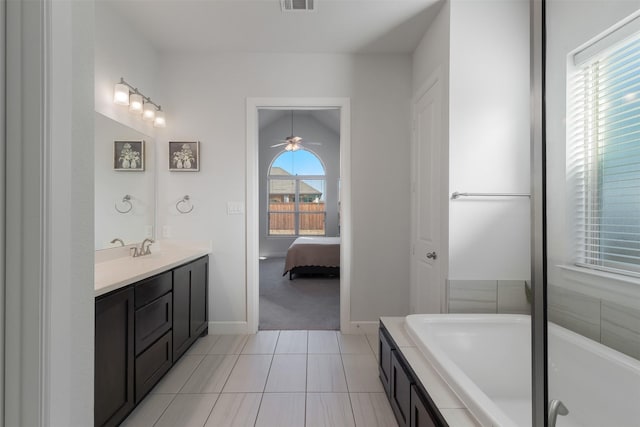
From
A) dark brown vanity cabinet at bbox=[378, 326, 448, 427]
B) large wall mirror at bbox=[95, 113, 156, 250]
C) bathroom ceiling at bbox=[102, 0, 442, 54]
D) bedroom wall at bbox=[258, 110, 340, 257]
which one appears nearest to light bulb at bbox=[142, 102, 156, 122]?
large wall mirror at bbox=[95, 113, 156, 250]

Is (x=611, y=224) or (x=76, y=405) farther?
(x=76, y=405)

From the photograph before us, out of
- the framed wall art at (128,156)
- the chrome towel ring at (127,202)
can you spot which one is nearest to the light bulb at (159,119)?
the framed wall art at (128,156)

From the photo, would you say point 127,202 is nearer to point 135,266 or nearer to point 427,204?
point 135,266

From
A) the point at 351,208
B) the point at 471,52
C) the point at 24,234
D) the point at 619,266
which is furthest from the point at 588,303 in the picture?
the point at 351,208

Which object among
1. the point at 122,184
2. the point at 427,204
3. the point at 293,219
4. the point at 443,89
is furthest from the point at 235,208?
the point at 293,219

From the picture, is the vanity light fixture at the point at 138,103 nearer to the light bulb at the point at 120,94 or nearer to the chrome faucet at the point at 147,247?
the light bulb at the point at 120,94

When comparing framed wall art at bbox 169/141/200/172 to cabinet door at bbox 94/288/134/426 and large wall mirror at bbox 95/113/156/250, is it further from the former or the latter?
cabinet door at bbox 94/288/134/426

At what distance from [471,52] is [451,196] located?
979 mm

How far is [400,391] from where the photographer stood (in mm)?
1591

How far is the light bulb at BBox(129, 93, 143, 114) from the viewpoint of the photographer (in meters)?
2.43

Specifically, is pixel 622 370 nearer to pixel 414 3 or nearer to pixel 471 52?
pixel 471 52

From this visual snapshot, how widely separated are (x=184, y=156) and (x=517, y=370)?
3021mm

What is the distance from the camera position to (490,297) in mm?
2078

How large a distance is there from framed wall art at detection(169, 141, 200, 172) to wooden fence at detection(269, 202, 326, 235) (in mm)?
4990
